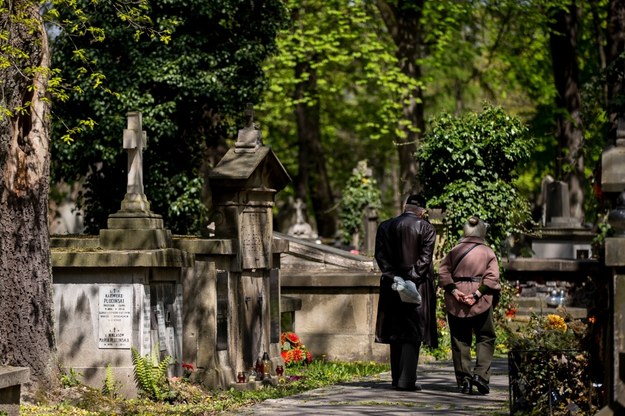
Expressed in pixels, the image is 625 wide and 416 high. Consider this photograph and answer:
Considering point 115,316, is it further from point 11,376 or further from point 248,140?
point 11,376

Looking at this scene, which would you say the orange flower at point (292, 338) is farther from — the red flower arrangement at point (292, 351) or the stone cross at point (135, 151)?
the stone cross at point (135, 151)

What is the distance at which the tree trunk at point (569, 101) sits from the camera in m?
33.7

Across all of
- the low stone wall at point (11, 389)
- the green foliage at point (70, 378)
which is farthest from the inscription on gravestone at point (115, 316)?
the low stone wall at point (11, 389)

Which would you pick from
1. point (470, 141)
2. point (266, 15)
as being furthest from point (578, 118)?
point (470, 141)

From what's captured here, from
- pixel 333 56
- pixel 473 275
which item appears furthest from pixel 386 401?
pixel 333 56

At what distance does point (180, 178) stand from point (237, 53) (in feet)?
8.11

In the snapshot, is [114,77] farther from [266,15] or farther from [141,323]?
[141,323]

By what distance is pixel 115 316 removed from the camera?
45.5 feet

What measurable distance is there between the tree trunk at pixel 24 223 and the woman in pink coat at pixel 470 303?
12.6 feet

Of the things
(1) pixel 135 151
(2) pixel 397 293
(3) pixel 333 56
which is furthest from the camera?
(3) pixel 333 56

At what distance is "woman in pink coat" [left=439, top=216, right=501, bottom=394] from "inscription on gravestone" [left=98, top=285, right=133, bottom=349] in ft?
10.1

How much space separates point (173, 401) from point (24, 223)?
87.7 inches

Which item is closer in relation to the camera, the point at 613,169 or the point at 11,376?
the point at 613,169

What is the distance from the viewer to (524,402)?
11.0 metres
